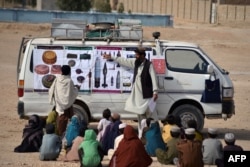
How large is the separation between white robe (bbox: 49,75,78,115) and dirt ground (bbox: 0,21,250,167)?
115cm

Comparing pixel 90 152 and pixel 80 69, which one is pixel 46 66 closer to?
pixel 80 69

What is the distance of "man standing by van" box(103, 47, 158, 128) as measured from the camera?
17.8 meters

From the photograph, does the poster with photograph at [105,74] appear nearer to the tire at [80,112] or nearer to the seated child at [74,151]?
the tire at [80,112]

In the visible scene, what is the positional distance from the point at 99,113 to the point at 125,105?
3.13ft

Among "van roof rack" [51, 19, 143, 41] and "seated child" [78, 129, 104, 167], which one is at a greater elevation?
"van roof rack" [51, 19, 143, 41]

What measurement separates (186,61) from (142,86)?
6.15ft

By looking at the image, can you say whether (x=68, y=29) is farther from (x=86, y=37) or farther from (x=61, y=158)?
(x=61, y=158)

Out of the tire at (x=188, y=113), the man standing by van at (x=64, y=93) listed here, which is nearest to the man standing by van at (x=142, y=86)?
the man standing by van at (x=64, y=93)

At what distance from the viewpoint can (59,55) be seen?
19062 millimetres

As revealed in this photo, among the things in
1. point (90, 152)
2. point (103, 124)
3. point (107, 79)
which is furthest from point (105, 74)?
point (90, 152)

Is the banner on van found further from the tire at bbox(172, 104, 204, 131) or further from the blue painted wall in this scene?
the blue painted wall

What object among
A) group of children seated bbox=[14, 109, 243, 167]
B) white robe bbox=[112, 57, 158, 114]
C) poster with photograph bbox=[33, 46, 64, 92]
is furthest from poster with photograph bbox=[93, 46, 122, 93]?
group of children seated bbox=[14, 109, 243, 167]

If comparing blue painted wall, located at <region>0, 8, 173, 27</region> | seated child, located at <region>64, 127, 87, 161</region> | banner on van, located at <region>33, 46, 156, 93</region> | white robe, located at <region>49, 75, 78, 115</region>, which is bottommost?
seated child, located at <region>64, 127, 87, 161</region>

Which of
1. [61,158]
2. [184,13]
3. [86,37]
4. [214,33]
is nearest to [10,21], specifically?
[214,33]
